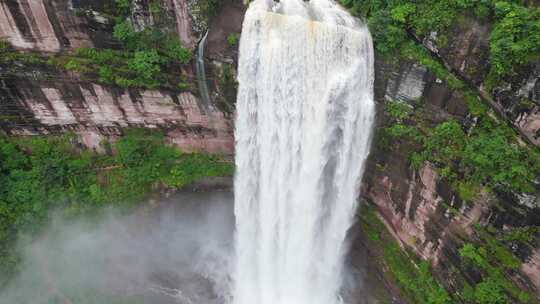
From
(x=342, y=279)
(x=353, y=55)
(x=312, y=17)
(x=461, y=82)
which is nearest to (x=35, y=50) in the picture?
(x=312, y=17)

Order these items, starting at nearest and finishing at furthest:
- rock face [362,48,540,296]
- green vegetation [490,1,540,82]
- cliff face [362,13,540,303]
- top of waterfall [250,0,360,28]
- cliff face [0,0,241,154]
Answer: green vegetation [490,1,540,82] → cliff face [362,13,540,303] → rock face [362,48,540,296] → top of waterfall [250,0,360,28] → cliff face [0,0,241,154]

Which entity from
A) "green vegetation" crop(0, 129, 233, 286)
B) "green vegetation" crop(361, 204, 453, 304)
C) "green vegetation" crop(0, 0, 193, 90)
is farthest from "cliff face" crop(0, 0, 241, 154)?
"green vegetation" crop(361, 204, 453, 304)

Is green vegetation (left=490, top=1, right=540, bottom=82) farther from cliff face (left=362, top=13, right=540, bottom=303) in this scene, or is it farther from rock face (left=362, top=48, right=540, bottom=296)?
rock face (left=362, top=48, right=540, bottom=296)

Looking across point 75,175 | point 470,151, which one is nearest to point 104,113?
point 75,175

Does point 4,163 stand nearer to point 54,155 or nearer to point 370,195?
point 54,155

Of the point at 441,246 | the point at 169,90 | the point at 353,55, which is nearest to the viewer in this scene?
the point at 353,55
